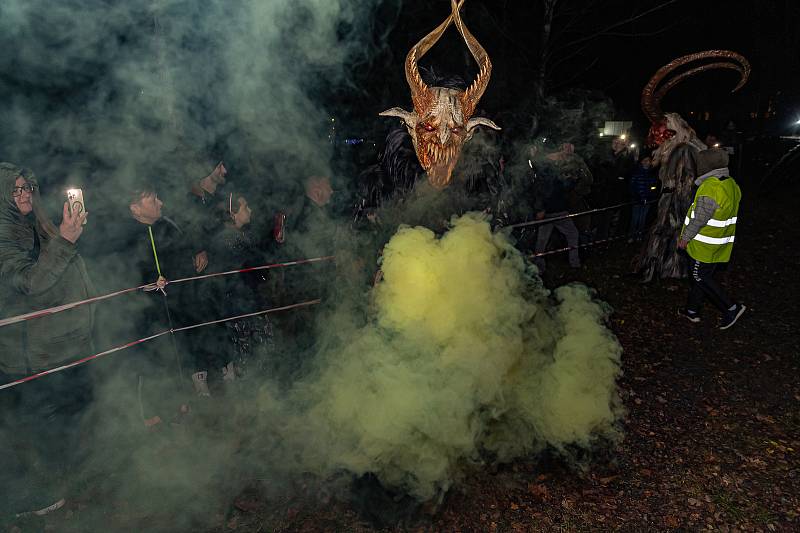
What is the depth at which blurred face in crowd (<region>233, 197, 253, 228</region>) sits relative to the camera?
469 cm

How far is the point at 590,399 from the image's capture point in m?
3.59

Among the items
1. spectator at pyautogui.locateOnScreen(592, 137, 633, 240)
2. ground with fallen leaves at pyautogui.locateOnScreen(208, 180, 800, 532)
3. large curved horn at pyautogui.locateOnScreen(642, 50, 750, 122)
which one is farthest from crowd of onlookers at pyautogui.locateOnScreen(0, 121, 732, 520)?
spectator at pyautogui.locateOnScreen(592, 137, 633, 240)

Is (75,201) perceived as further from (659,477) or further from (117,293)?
(659,477)

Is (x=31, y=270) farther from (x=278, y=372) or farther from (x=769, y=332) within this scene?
(x=769, y=332)

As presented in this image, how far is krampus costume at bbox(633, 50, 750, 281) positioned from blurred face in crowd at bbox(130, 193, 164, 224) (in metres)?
6.68

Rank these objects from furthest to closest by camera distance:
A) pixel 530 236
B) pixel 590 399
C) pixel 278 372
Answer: pixel 530 236, pixel 278 372, pixel 590 399

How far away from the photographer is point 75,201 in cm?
343

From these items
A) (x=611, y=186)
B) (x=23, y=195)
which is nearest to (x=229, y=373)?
(x=23, y=195)

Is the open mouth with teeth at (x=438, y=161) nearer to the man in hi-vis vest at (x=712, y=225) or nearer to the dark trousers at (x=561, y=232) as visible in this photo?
the man in hi-vis vest at (x=712, y=225)

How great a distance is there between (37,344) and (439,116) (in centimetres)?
377

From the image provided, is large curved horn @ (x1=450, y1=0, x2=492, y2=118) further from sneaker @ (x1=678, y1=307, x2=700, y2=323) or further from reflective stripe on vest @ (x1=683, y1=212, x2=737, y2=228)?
sneaker @ (x1=678, y1=307, x2=700, y2=323)

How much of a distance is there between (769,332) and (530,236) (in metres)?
3.39

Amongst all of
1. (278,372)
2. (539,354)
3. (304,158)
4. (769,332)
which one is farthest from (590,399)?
(304,158)

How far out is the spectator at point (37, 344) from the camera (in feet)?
11.1
